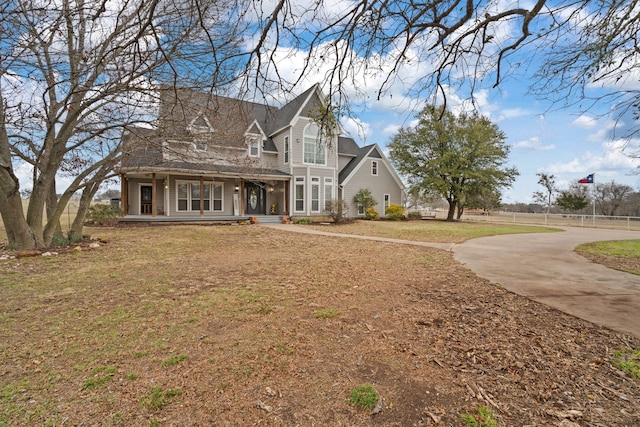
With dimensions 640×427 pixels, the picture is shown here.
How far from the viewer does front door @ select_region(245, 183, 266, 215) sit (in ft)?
68.6

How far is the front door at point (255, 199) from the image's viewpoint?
68.6 ft

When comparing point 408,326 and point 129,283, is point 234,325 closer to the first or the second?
point 408,326

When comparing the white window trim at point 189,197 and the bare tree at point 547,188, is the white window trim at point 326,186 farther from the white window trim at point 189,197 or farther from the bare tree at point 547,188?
the bare tree at point 547,188

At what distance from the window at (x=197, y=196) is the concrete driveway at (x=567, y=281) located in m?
15.5

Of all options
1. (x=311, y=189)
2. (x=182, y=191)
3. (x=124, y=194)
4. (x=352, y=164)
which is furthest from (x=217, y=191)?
(x=352, y=164)

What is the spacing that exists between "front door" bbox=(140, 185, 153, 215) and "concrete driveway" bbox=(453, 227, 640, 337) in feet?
58.9

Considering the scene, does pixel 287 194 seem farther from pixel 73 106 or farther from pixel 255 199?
pixel 73 106

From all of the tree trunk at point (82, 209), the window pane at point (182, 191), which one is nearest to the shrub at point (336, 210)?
the window pane at point (182, 191)

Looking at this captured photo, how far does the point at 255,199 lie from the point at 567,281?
60.8 ft

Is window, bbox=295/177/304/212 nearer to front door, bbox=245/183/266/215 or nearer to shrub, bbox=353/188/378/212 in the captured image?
front door, bbox=245/183/266/215

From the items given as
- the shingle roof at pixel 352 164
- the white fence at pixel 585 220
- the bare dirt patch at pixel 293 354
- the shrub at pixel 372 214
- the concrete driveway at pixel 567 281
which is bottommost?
the bare dirt patch at pixel 293 354

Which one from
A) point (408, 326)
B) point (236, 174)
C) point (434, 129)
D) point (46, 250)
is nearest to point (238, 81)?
point (408, 326)

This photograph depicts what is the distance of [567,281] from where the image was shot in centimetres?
549

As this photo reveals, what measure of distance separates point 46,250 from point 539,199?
52512mm
